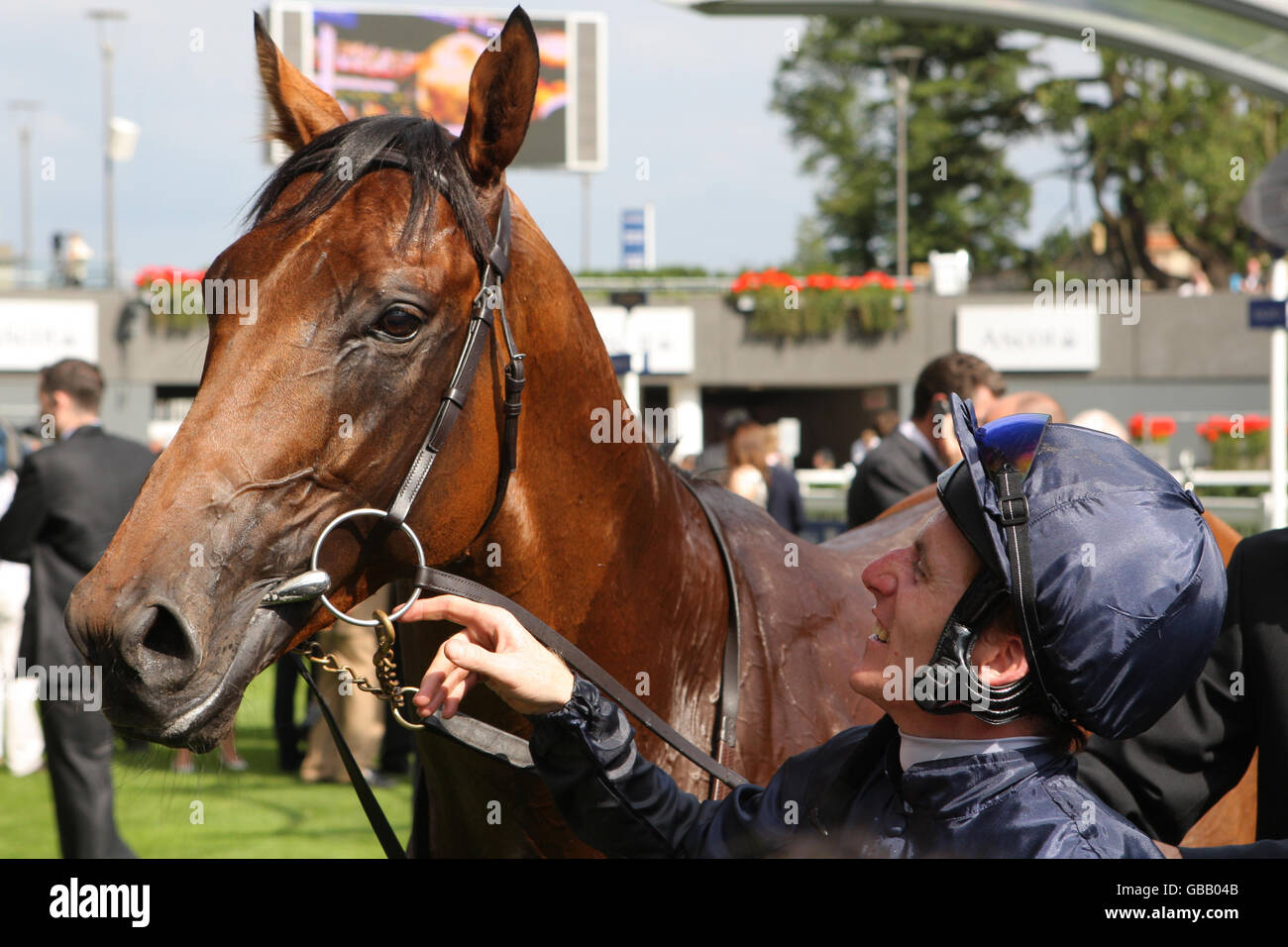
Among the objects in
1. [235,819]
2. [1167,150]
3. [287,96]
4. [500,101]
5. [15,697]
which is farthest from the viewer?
[1167,150]

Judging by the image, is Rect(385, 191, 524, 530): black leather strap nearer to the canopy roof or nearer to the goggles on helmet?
the goggles on helmet

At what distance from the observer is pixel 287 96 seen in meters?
2.33

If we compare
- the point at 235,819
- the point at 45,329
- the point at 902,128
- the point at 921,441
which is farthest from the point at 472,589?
the point at 902,128

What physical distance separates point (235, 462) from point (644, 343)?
75.7 ft

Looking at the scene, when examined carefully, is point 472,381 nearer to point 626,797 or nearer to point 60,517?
point 626,797

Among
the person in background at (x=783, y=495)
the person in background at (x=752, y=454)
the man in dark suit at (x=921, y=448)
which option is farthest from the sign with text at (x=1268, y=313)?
the man in dark suit at (x=921, y=448)

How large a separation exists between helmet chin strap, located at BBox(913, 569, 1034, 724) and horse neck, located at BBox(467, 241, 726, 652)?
2.79 feet

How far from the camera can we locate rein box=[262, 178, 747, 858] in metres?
1.84

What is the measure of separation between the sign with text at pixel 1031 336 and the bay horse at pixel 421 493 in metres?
24.3

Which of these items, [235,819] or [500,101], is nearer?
[500,101]

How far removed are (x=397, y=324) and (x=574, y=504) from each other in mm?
492

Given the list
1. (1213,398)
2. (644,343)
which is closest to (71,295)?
(644,343)

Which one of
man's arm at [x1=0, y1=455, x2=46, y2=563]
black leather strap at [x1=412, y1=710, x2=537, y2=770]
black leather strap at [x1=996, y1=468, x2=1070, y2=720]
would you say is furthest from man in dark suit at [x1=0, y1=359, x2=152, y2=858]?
black leather strap at [x1=996, y1=468, x2=1070, y2=720]
